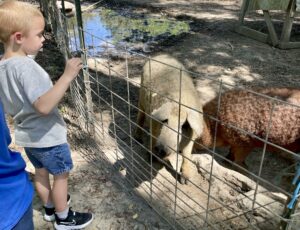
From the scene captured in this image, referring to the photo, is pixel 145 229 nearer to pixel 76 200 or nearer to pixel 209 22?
pixel 76 200

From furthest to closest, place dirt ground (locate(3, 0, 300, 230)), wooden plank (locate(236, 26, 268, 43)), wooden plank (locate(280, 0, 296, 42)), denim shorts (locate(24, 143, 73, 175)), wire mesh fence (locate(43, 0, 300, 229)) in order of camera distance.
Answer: wooden plank (locate(236, 26, 268, 43)), wooden plank (locate(280, 0, 296, 42)), wire mesh fence (locate(43, 0, 300, 229)), dirt ground (locate(3, 0, 300, 230)), denim shorts (locate(24, 143, 73, 175))

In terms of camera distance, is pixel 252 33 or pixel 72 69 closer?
pixel 72 69

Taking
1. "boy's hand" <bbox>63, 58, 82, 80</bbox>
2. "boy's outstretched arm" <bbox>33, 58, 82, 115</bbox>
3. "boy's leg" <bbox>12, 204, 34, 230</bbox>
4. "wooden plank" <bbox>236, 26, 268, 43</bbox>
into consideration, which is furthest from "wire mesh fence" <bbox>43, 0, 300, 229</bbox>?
"wooden plank" <bbox>236, 26, 268, 43</bbox>

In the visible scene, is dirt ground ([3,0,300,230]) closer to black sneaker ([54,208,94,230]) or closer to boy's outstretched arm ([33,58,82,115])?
black sneaker ([54,208,94,230])

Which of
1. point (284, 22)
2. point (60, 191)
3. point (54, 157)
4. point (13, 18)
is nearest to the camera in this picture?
point (13, 18)

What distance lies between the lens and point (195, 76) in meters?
6.56

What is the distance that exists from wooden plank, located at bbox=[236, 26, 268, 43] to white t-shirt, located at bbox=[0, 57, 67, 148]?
296 inches


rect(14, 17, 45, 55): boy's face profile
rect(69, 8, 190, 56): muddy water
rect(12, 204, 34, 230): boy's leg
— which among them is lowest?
rect(69, 8, 190, 56): muddy water

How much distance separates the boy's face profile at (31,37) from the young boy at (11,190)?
0.65 meters

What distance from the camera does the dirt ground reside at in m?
3.15

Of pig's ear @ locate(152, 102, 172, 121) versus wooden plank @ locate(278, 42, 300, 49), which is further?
wooden plank @ locate(278, 42, 300, 49)

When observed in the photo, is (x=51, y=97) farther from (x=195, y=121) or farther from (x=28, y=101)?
(x=195, y=121)

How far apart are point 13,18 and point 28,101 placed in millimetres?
523

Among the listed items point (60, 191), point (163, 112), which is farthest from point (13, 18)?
point (163, 112)
